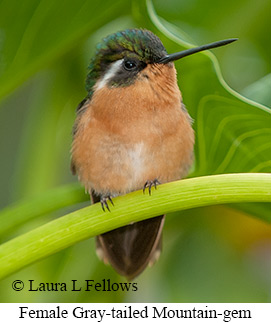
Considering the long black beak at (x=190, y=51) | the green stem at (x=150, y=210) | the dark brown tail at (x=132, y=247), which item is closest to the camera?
the green stem at (x=150, y=210)

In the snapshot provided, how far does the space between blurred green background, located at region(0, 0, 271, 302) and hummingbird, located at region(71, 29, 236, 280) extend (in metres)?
0.05

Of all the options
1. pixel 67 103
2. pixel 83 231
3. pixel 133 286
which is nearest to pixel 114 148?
pixel 67 103

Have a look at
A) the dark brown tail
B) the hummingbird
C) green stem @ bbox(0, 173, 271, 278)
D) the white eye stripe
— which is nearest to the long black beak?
the hummingbird

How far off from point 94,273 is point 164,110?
1.65 ft

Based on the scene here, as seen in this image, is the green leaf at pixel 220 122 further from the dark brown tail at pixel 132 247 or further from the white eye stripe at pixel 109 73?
the dark brown tail at pixel 132 247

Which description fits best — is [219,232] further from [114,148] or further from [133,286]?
[114,148]

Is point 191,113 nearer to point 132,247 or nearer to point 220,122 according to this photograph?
point 220,122

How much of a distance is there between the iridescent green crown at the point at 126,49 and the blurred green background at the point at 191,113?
0.11ft

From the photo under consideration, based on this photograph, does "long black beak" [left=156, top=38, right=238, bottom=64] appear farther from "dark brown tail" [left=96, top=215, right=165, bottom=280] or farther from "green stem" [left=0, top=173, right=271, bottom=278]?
"dark brown tail" [left=96, top=215, right=165, bottom=280]

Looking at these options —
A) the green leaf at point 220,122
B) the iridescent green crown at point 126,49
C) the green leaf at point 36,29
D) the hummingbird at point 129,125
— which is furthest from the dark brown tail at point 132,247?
the green leaf at point 36,29

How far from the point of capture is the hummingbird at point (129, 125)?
1.42 meters

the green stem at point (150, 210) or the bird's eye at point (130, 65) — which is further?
the bird's eye at point (130, 65)

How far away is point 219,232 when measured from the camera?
1.76 meters

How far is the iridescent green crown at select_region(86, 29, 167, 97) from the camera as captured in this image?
53.7 inches
